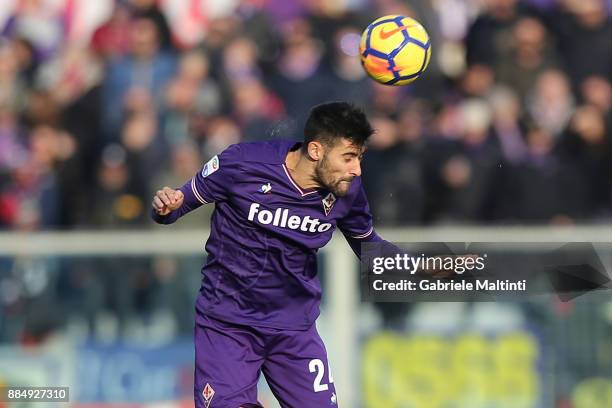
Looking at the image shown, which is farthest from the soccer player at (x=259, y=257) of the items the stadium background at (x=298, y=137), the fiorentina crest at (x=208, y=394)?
the stadium background at (x=298, y=137)

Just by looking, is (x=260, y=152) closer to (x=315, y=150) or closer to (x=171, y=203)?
(x=315, y=150)

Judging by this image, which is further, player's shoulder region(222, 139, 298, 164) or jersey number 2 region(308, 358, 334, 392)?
jersey number 2 region(308, 358, 334, 392)

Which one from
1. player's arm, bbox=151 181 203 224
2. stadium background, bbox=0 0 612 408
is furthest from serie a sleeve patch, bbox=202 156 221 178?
stadium background, bbox=0 0 612 408

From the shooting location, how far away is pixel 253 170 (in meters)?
7.07

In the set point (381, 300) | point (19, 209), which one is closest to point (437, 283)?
point (381, 300)

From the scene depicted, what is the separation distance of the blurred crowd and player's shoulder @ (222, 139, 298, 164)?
11.8 ft

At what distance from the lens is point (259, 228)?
278 inches

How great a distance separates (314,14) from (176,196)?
22.0ft

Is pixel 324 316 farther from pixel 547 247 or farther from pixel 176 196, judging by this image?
pixel 176 196

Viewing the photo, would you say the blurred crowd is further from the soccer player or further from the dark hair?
the dark hair

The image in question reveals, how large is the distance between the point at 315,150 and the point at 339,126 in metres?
0.20

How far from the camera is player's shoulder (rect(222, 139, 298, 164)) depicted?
23.3 ft

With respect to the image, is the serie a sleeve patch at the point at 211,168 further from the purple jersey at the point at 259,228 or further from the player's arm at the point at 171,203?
the player's arm at the point at 171,203

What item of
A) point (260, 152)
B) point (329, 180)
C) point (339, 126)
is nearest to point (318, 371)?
point (329, 180)
